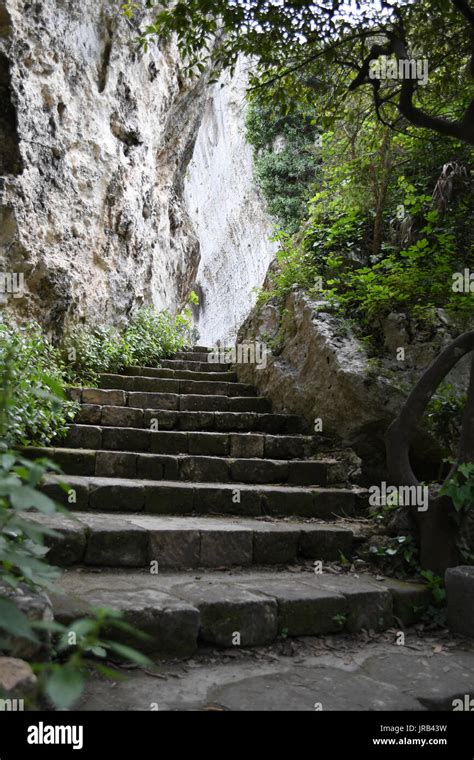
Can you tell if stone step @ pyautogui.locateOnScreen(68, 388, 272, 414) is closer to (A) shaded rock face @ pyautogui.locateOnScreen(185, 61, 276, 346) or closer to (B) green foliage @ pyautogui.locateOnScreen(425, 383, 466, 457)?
(B) green foliage @ pyautogui.locateOnScreen(425, 383, 466, 457)

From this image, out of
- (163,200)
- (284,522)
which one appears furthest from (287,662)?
(163,200)

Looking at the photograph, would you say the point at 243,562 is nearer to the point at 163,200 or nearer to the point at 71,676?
the point at 71,676

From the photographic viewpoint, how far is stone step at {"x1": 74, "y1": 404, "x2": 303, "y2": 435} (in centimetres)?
498

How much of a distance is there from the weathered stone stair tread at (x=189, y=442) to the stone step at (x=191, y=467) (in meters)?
0.28

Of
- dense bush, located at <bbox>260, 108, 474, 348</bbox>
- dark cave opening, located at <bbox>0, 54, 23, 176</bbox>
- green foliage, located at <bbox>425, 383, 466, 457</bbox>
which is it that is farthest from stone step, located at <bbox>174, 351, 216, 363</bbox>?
green foliage, located at <bbox>425, 383, 466, 457</bbox>

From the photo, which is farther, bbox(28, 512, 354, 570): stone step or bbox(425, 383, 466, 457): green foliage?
bbox(425, 383, 466, 457): green foliage

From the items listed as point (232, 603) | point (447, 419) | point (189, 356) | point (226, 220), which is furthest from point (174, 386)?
point (226, 220)

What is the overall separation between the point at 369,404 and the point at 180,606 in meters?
2.82

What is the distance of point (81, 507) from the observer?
348 centimetres

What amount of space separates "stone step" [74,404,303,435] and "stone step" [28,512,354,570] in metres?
1.67

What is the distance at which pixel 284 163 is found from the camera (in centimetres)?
1555

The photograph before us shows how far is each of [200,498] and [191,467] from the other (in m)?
0.52

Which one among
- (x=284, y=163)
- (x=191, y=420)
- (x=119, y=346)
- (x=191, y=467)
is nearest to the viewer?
(x=191, y=467)

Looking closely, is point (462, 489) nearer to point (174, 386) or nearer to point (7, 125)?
point (174, 386)
